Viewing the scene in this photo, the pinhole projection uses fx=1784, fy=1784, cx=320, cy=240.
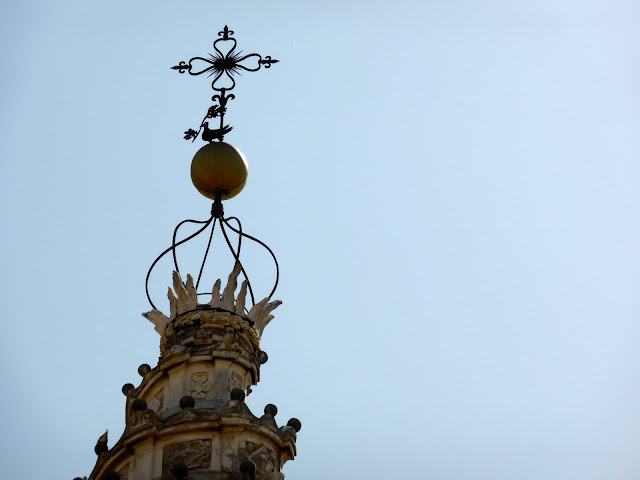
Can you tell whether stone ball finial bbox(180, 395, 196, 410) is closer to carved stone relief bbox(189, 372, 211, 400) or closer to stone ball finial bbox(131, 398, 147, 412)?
stone ball finial bbox(131, 398, 147, 412)

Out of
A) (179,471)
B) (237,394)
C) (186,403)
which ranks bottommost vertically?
(179,471)

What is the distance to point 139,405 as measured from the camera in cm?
2689

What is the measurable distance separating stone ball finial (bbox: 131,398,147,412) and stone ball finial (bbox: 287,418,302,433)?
2293 mm

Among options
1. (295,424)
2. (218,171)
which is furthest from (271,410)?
(218,171)

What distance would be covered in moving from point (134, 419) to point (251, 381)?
2355 millimetres

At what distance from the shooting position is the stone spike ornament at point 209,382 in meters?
26.3

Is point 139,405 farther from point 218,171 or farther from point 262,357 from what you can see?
point 218,171

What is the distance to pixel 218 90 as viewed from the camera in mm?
30594

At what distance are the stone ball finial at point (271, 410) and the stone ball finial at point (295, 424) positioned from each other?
315 mm

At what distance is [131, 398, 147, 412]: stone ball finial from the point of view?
26.9 metres

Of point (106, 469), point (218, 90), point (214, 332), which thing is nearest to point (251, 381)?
point (214, 332)

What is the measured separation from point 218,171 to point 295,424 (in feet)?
14.9

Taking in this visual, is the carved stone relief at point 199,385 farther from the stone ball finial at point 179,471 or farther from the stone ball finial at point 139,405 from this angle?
the stone ball finial at point 179,471

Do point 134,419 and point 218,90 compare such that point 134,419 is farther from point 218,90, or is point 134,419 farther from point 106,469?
point 218,90
